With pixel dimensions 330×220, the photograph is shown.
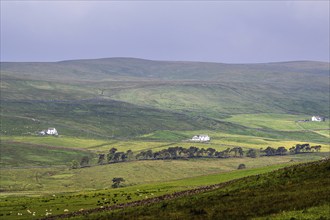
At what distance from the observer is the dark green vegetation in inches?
1521

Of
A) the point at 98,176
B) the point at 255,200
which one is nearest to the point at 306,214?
the point at 255,200

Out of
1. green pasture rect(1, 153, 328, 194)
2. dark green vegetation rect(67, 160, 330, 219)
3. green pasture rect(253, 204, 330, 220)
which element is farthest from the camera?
green pasture rect(1, 153, 328, 194)

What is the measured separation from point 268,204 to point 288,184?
8.82m

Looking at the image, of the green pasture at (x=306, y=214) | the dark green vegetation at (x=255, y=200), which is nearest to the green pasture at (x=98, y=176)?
the dark green vegetation at (x=255, y=200)

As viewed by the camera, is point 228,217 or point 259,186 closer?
point 228,217

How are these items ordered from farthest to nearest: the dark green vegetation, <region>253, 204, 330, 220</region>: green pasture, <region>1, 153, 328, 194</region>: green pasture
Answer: <region>1, 153, 328, 194</region>: green pasture
the dark green vegetation
<region>253, 204, 330, 220</region>: green pasture

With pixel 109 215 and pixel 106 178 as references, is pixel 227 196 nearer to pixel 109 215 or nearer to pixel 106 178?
pixel 109 215

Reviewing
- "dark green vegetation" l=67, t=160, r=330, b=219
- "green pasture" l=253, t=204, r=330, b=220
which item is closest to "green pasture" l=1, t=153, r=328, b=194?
"dark green vegetation" l=67, t=160, r=330, b=219

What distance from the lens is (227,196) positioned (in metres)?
47.3

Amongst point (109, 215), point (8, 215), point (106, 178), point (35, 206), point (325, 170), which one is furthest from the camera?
point (106, 178)

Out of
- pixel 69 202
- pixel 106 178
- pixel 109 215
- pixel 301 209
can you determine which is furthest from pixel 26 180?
pixel 301 209

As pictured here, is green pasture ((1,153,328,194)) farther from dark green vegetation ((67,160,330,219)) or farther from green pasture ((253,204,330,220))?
green pasture ((253,204,330,220))

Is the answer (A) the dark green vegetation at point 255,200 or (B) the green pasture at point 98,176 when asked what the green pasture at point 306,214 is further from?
(B) the green pasture at point 98,176

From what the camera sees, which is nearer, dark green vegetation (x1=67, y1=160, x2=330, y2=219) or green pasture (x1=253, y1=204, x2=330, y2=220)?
green pasture (x1=253, y1=204, x2=330, y2=220)
